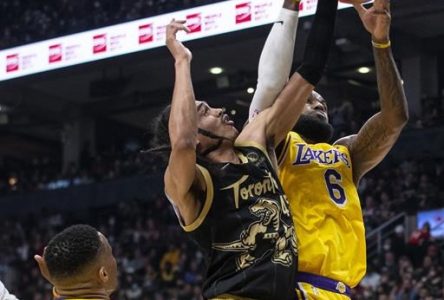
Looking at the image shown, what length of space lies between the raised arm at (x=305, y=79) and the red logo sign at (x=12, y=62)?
1728 centimetres

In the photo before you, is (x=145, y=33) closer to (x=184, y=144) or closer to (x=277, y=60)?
(x=277, y=60)

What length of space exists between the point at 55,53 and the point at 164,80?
423 cm

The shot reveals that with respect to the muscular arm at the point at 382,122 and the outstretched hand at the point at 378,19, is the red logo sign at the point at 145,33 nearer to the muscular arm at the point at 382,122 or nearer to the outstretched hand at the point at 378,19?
the muscular arm at the point at 382,122

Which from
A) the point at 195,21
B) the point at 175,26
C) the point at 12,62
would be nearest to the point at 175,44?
the point at 175,26

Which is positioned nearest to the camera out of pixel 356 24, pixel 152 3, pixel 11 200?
pixel 356 24

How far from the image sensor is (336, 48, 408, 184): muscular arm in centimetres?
430

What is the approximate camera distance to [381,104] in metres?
4.37

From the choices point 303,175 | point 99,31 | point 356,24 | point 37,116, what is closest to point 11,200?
point 37,116

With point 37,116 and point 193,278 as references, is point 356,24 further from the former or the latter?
point 37,116

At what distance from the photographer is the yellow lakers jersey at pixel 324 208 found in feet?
13.1

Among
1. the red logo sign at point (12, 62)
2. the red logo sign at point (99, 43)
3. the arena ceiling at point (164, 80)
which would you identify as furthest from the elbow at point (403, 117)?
the red logo sign at point (12, 62)

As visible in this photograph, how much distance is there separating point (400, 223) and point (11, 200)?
1065cm

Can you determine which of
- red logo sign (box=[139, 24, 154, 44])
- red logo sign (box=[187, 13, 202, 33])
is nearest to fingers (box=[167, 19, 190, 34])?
red logo sign (box=[187, 13, 202, 33])

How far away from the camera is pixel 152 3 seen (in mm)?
20078
